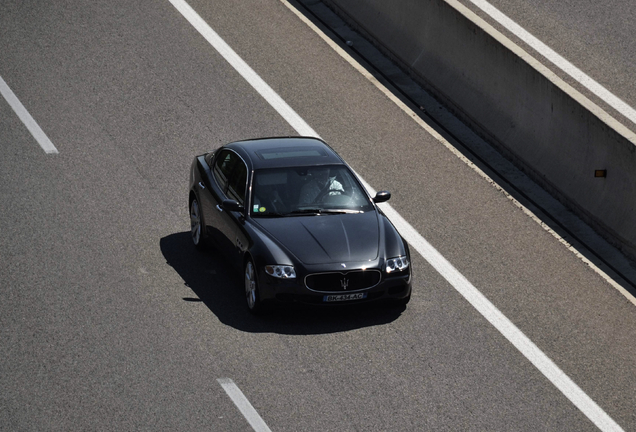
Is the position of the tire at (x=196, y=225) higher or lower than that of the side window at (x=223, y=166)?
lower

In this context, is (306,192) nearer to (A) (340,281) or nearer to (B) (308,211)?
(B) (308,211)

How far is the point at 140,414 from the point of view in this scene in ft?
27.6

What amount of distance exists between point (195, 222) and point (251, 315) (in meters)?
2.28

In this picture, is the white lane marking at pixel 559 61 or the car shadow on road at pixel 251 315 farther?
the white lane marking at pixel 559 61

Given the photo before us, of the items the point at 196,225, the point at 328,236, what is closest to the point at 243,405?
the point at 328,236

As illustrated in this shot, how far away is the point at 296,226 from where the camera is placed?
425 inches

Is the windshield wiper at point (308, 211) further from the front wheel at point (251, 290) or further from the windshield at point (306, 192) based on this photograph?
the front wheel at point (251, 290)

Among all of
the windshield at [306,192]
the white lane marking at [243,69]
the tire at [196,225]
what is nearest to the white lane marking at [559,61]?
the white lane marking at [243,69]

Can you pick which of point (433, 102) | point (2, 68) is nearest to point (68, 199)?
point (2, 68)

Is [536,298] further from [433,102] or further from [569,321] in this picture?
[433,102]

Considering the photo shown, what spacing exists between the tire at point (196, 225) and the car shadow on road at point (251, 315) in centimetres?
33

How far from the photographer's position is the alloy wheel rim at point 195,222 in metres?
12.3

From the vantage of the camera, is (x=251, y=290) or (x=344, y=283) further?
(x=251, y=290)

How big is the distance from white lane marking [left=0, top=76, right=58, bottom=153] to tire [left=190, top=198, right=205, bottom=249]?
3438mm
